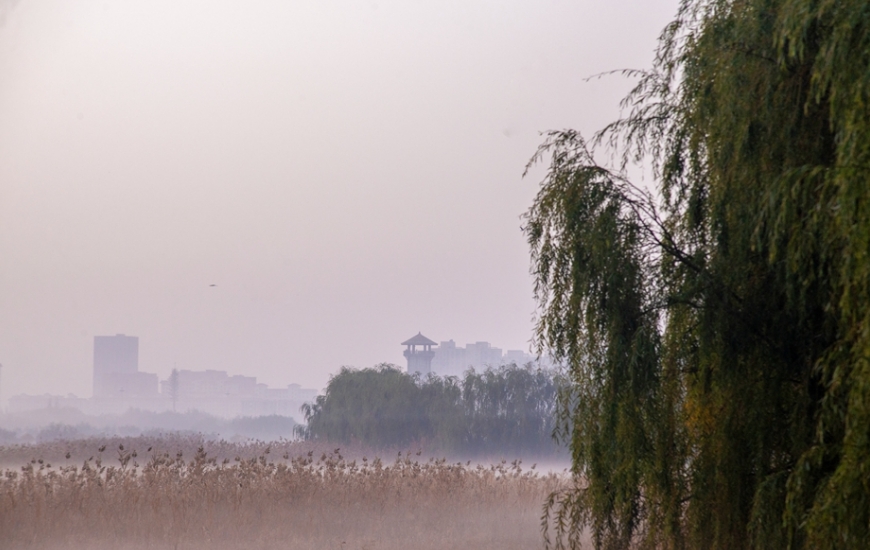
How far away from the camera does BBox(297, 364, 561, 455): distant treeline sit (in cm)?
3366

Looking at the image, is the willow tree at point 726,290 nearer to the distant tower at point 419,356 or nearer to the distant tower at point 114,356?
the distant tower at point 419,356

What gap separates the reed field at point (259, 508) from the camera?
44.4ft

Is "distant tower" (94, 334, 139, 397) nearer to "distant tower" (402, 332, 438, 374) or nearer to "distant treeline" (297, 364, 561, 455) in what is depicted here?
"distant tower" (402, 332, 438, 374)

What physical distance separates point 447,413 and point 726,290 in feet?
91.4

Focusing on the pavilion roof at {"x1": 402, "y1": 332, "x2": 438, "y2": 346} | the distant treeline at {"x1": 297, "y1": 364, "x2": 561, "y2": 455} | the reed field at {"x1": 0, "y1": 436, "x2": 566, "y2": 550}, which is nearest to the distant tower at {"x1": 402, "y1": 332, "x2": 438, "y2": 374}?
the pavilion roof at {"x1": 402, "y1": 332, "x2": 438, "y2": 346}

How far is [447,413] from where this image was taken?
1336 inches

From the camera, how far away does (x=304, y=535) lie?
14062mm

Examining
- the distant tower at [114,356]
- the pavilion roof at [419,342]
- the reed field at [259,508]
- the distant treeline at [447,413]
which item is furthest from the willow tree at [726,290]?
the distant tower at [114,356]

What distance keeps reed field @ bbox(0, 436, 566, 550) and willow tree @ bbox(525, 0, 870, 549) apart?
6987 millimetres

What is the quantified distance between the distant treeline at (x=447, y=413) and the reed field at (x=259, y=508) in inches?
658

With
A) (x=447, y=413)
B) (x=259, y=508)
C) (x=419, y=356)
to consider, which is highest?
(x=419, y=356)

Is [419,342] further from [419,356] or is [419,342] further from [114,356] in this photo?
[114,356]

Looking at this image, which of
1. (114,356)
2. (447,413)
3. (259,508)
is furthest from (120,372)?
(259,508)

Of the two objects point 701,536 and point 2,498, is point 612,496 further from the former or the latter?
point 2,498
